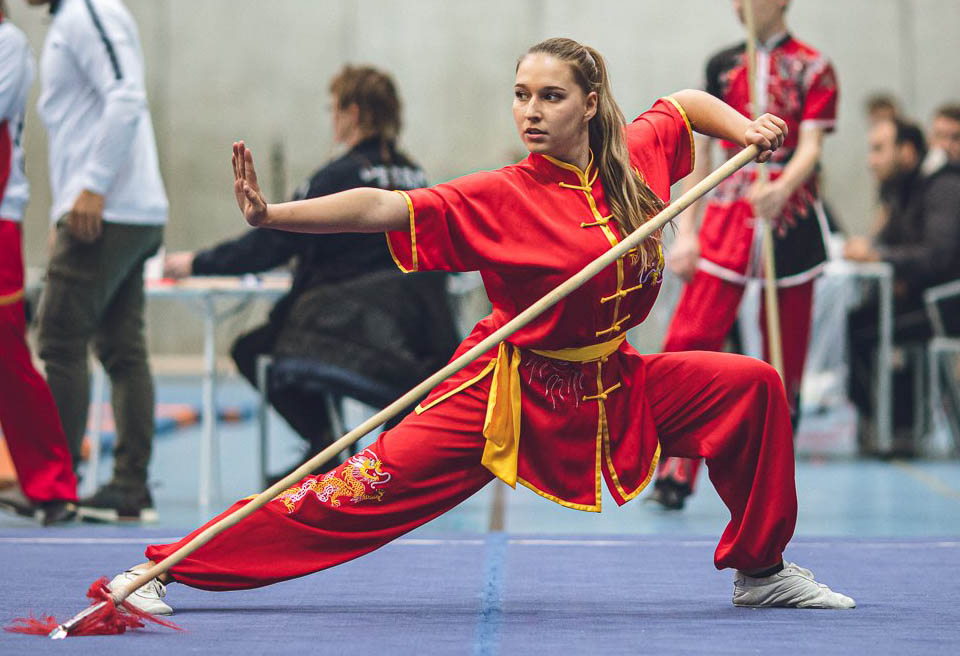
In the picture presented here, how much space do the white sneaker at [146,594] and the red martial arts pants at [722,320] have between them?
6.42ft

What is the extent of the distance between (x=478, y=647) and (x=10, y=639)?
785 mm

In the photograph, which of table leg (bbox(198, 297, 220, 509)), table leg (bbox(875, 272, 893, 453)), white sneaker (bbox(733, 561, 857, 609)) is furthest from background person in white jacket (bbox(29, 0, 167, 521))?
table leg (bbox(875, 272, 893, 453))

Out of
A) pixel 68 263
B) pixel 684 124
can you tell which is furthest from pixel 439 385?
pixel 68 263

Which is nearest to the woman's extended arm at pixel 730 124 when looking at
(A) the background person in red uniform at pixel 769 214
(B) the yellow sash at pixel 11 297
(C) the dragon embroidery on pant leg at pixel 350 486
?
(C) the dragon embroidery on pant leg at pixel 350 486

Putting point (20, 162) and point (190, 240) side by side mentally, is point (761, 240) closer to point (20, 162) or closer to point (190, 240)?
point (20, 162)

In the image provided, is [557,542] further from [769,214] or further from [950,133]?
[950,133]

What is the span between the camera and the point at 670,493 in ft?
14.3

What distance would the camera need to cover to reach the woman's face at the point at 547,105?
2537 mm

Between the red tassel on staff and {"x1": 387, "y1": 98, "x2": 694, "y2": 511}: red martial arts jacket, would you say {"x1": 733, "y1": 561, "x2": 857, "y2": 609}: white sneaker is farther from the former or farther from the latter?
the red tassel on staff

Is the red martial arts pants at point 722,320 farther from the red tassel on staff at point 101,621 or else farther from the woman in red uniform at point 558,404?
the red tassel on staff at point 101,621

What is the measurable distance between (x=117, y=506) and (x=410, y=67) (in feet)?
25.1

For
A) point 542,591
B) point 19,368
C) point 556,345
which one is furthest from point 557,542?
point 19,368

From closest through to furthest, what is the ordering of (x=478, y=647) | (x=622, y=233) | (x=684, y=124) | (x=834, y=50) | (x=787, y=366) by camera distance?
(x=478, y=647)
(x=622, y=233)
(x=684, y=124)
(x=787, y=366)
(x=834, y=50)

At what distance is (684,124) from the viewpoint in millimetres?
2869
